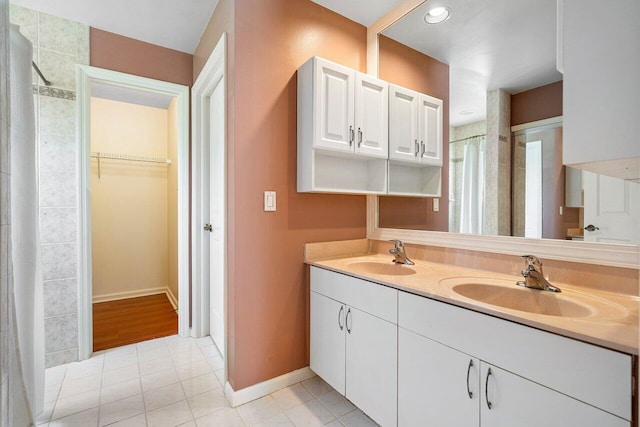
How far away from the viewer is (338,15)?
202 centimetres

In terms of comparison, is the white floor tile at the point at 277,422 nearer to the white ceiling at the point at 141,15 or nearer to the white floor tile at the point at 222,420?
the white floor tile at the point at 222,420

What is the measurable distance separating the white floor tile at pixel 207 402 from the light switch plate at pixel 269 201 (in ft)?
3.81

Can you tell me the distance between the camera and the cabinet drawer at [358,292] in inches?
51.0

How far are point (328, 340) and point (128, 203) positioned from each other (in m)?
3.33

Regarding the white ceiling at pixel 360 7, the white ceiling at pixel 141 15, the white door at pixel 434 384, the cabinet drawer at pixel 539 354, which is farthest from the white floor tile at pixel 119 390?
the white ceiling at pixel 360 7

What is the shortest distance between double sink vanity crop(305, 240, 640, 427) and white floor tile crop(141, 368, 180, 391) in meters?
0.98

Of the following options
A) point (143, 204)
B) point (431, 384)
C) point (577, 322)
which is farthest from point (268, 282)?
point (143, 204)

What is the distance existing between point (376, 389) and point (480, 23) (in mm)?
2021

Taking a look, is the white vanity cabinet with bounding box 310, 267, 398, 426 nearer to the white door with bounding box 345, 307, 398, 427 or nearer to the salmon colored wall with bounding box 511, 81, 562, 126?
the white door with bounding box 345, 307, 398, 427

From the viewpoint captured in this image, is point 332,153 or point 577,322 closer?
point 577,322

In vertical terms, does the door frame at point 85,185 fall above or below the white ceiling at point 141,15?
below

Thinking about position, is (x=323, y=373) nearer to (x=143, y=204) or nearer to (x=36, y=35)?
(x=36, y=35)

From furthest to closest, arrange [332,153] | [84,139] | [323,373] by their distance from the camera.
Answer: [84,139], [332,153], [323,373]

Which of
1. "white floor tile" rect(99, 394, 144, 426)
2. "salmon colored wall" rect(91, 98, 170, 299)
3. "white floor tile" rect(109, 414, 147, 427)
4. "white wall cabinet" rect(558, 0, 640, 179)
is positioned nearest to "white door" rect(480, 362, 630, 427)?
"white wall cabinet" rect(558, 0, 640, 179)
